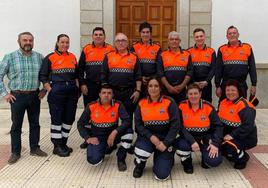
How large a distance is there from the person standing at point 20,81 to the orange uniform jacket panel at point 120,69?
0.96 meters

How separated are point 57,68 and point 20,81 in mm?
550

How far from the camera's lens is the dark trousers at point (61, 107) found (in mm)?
5328

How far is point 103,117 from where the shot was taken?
198 inches

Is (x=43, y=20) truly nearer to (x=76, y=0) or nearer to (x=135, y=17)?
(x=76, y=0)

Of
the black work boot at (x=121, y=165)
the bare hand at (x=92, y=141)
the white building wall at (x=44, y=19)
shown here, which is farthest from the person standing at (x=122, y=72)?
the white building wall at (x=44, y=19)

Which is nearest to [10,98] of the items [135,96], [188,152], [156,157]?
[135,96]

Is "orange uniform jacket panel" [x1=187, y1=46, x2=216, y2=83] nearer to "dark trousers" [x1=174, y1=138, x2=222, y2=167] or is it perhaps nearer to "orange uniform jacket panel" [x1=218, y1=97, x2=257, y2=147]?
"orange uniform jacket panel" [x1=218, y1=97, x2=257, y2=147]

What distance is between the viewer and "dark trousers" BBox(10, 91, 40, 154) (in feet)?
16.7

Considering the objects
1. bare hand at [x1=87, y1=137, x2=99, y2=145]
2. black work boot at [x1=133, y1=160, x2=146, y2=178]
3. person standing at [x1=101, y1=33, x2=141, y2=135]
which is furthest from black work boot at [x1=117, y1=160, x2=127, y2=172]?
person standing at [x1=101, y1=33, x2=141, y2=135]

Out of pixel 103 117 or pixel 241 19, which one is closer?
pixel 103 117

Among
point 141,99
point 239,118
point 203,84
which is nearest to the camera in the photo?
point 239,118

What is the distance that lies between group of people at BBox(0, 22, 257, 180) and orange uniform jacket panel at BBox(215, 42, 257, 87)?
0.05 ft

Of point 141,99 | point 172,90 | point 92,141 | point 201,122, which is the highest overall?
point 172,90

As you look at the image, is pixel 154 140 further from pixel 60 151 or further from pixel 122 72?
pixel 60 151
